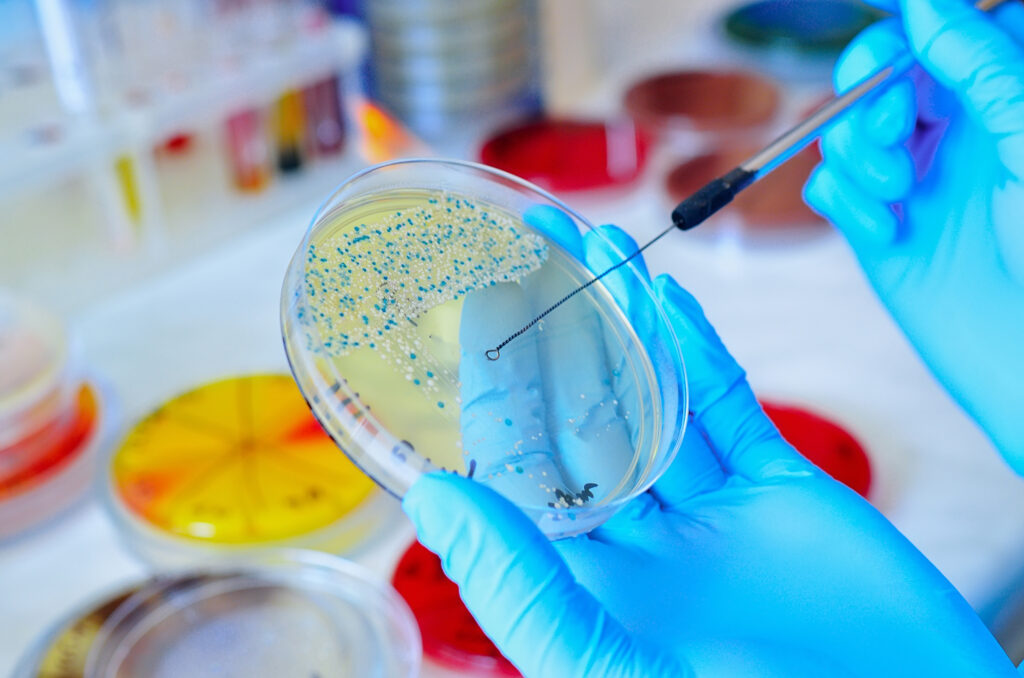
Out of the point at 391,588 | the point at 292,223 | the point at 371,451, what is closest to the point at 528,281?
the point at 371,451

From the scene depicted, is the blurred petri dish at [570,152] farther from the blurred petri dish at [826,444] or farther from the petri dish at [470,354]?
the petri dish at [470,354]

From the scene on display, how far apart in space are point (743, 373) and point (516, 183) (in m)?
0.29

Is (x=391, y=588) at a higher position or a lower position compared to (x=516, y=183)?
lower

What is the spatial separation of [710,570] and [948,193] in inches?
22.3

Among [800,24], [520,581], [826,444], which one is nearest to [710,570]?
[520,581]

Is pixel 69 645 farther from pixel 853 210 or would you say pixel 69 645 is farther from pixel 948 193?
pixel 948 193

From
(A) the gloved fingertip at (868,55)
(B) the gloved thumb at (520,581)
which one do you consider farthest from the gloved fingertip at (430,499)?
(A) the gloved fingertip at (868,55)

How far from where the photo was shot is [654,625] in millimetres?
736

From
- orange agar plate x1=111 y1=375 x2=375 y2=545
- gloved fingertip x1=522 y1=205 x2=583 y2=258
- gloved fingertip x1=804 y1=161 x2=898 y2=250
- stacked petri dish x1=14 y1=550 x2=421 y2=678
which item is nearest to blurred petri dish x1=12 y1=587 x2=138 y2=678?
stacked petri dish x1=14 y1=550 x2=421 y2=678

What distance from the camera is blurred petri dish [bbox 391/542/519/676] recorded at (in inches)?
36.5

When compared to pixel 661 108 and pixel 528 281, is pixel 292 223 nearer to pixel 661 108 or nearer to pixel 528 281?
pixel 661 108

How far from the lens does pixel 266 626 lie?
0.96 m

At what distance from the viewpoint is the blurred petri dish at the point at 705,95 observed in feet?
5.90

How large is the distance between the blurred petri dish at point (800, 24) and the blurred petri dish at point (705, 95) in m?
0.25
